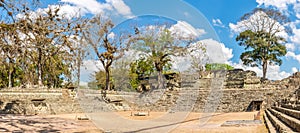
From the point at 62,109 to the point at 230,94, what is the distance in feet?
43.2

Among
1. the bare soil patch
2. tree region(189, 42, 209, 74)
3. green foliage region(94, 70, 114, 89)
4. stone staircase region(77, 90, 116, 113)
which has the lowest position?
the bare soil patch

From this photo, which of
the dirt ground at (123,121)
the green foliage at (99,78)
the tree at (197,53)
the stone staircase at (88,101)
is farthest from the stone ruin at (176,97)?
the stone staircase at (88,101)

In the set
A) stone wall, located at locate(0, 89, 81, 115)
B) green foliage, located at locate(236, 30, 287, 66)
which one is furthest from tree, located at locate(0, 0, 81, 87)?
green foliage, located at locate(236, 30, 287, 66)

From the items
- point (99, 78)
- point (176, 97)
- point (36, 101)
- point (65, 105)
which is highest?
point (99, 78)

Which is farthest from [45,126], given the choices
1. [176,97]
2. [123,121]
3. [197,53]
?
[176,97]

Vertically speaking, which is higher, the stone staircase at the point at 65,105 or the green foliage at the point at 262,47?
the green foliage at the point at 262,47

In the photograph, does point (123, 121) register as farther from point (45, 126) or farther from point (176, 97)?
point (176, 97)

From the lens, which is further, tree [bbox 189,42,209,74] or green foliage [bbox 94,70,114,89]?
green foliage [bbox 94,70,114,89]

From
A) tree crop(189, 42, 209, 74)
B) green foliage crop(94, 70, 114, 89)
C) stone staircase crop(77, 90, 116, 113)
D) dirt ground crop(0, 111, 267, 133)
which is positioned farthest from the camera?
green foliage crop(94, 70, 114, 89)

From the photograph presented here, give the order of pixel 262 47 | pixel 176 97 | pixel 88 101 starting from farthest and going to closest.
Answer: pixel 262 47
pixel 176 97
pixel 88 101

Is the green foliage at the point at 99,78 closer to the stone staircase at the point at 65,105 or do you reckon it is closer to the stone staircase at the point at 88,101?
the stone staircase at the point at 88,101

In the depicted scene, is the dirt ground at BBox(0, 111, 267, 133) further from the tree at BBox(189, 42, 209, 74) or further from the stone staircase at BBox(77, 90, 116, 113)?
the tree at BBox(189, 42, 209, 74)

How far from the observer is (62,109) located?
23141mm

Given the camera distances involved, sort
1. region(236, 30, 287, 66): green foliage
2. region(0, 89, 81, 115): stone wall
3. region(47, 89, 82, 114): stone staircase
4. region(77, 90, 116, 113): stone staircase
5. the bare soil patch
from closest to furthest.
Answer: region(77, 90, 116, 113): stone staircase < the bare soil patch < region(0, 89, 81, 115): stone wall < region(47, 89, 82, 114): stone staircase < region(236, 30, 287, 66): green foliage
